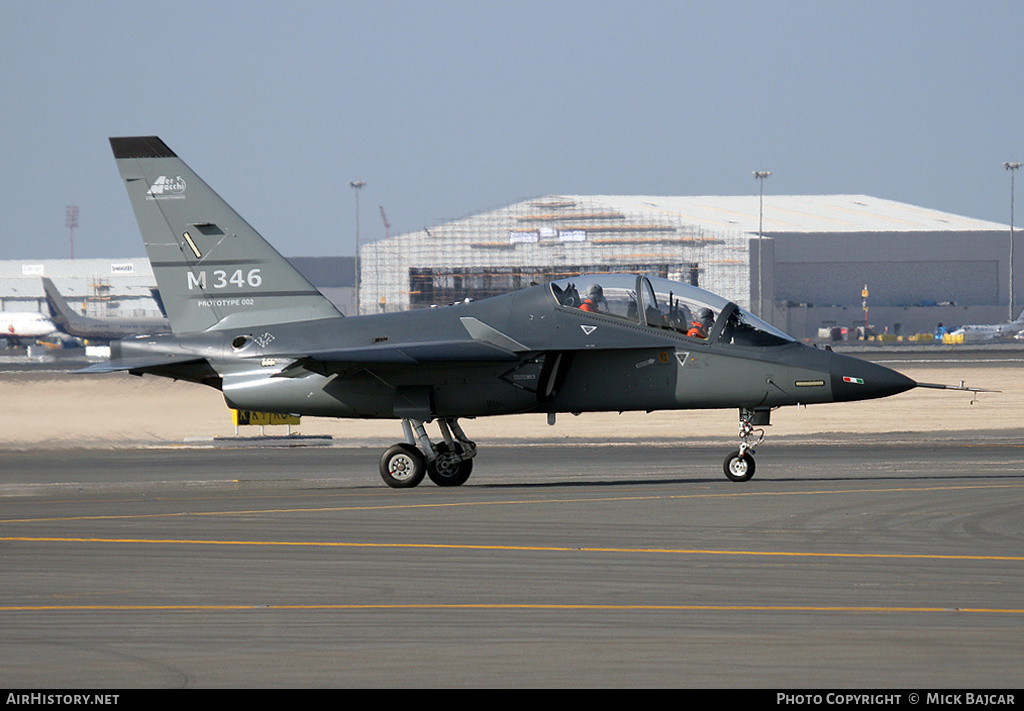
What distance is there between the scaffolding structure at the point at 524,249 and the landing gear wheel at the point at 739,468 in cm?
9223

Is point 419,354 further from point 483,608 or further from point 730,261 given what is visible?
point 730,261

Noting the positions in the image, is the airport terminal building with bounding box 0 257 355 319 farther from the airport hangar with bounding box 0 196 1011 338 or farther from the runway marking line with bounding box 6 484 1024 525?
the runway marking line with bounding box 6 484 1024 525

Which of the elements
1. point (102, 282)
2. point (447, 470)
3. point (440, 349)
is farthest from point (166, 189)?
point (102, 282)

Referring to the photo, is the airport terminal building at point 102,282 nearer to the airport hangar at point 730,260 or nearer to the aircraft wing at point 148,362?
the airport hangar at point 730,260

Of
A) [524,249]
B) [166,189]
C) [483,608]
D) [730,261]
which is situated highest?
[524,249]

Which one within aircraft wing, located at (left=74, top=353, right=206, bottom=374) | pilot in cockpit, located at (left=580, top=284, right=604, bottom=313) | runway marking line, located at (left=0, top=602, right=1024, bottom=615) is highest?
pilot in cockpit, located at (left=580, top=284, right=604, bottom=313)

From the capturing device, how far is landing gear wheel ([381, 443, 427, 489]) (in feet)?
59.5

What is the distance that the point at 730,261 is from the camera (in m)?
108

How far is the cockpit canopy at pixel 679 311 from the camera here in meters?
17.6

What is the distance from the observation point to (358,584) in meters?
10.1

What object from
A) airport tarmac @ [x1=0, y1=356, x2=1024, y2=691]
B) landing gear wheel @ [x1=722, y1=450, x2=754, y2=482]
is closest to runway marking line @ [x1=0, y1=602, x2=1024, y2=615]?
airport tarmac @ [x1=0, y1=356, x2=1024, y2=691]

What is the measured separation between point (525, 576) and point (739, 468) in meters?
7.89

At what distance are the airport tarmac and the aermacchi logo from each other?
4474 mm

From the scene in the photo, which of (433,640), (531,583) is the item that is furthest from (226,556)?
(433,640)
